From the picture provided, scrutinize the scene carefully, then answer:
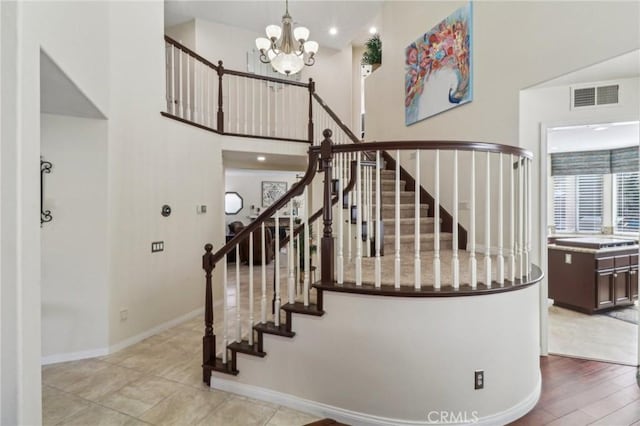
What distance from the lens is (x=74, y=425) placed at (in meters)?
2.13

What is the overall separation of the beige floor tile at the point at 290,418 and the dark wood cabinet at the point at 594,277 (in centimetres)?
418

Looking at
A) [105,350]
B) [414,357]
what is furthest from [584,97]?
[105,350]

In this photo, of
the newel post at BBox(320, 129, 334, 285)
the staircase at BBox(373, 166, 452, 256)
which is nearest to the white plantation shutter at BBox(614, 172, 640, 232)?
the staircase at BBox(373, 166, 452, 256)

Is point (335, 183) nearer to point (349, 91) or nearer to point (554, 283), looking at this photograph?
point (554, 283)

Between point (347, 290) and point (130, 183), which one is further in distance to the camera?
point (130, 183)

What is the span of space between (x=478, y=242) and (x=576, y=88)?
1.73 metres

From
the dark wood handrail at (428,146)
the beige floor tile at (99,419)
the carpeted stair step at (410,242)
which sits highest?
the dark wood handrail at (428,146)

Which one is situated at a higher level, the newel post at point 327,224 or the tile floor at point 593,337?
the newel post at point 327,224

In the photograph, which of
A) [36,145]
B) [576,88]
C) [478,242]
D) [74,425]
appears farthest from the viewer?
[478,242]

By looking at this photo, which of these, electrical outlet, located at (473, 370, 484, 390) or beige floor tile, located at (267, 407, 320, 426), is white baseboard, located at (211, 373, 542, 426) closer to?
beige floor tile, located at (267, 407, 320, 426)

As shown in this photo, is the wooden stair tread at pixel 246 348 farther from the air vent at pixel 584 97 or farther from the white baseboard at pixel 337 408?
the air vent at pixel 584 97

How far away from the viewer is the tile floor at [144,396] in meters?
2.18

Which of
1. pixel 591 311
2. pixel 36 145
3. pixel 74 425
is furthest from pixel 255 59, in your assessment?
pixel 591 311

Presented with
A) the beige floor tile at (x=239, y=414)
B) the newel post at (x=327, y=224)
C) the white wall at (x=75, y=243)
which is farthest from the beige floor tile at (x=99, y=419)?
the newel post at (x=327, y=224)
